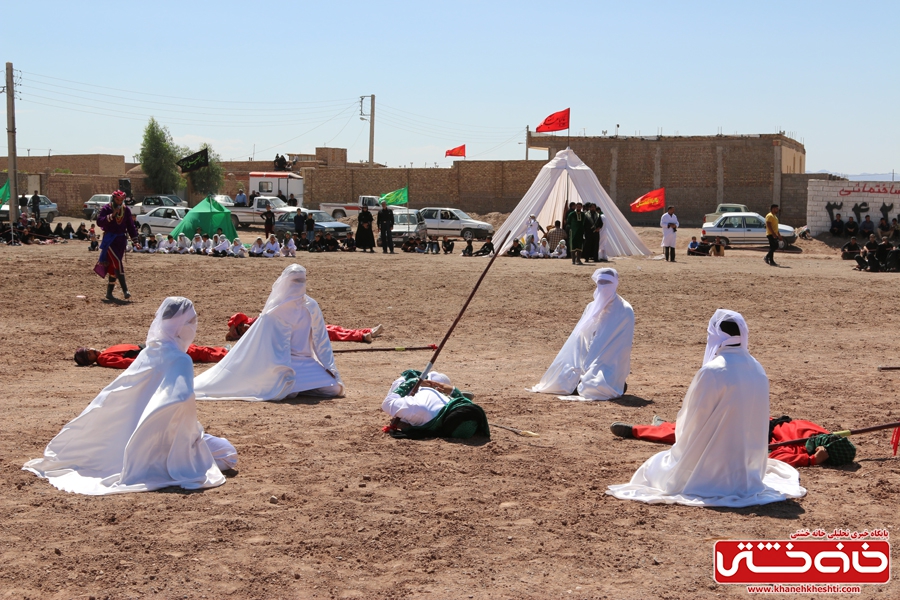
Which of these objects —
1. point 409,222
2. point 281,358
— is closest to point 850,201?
point 409,222

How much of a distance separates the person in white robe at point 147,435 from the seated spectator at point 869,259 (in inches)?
680

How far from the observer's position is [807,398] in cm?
798

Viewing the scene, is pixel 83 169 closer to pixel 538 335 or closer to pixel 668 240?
pixel 668 240

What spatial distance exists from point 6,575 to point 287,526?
131 cm

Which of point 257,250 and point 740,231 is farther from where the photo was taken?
point 740,231

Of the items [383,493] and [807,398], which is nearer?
[383,493]

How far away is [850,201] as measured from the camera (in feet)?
95.9

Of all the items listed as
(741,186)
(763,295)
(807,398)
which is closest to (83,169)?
(741,186)

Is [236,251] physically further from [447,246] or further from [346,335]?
[346,335]

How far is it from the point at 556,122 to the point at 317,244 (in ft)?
27.8

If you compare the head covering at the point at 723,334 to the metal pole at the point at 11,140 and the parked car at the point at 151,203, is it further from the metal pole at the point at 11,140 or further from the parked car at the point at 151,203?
the parked car at the point at 151,203

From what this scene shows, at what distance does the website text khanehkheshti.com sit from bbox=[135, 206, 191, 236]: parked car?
2777cm

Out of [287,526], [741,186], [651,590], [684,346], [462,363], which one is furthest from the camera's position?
[741,186]

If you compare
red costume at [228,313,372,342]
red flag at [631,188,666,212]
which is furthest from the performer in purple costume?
red flag at [631,188,666,212]
